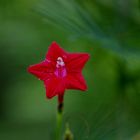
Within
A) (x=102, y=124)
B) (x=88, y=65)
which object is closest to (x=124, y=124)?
(x=102, y=124)

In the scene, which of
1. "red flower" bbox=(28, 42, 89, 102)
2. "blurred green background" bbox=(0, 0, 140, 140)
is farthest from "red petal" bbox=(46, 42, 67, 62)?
"blurred green background" bbox=(0, 0, 140, 140)

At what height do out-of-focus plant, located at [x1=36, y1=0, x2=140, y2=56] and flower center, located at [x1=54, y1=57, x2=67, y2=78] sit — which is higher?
out-of-focus plant, located at [x1=36, y1=0, x2=140, y2=56]

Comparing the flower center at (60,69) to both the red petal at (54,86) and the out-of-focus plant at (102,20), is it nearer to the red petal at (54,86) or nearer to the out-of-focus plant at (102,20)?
the red petal at (54,86)

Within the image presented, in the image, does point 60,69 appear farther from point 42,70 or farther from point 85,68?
point 85,68

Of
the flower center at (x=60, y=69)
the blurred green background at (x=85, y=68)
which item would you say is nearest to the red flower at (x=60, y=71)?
the flower center at (x=60, y=69)

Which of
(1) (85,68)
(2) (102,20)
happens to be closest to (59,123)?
(2) (102,20)

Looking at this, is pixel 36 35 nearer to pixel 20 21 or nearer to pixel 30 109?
pixel 20 21

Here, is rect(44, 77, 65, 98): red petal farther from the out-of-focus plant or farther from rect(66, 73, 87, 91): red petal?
the out-of-focus plant
